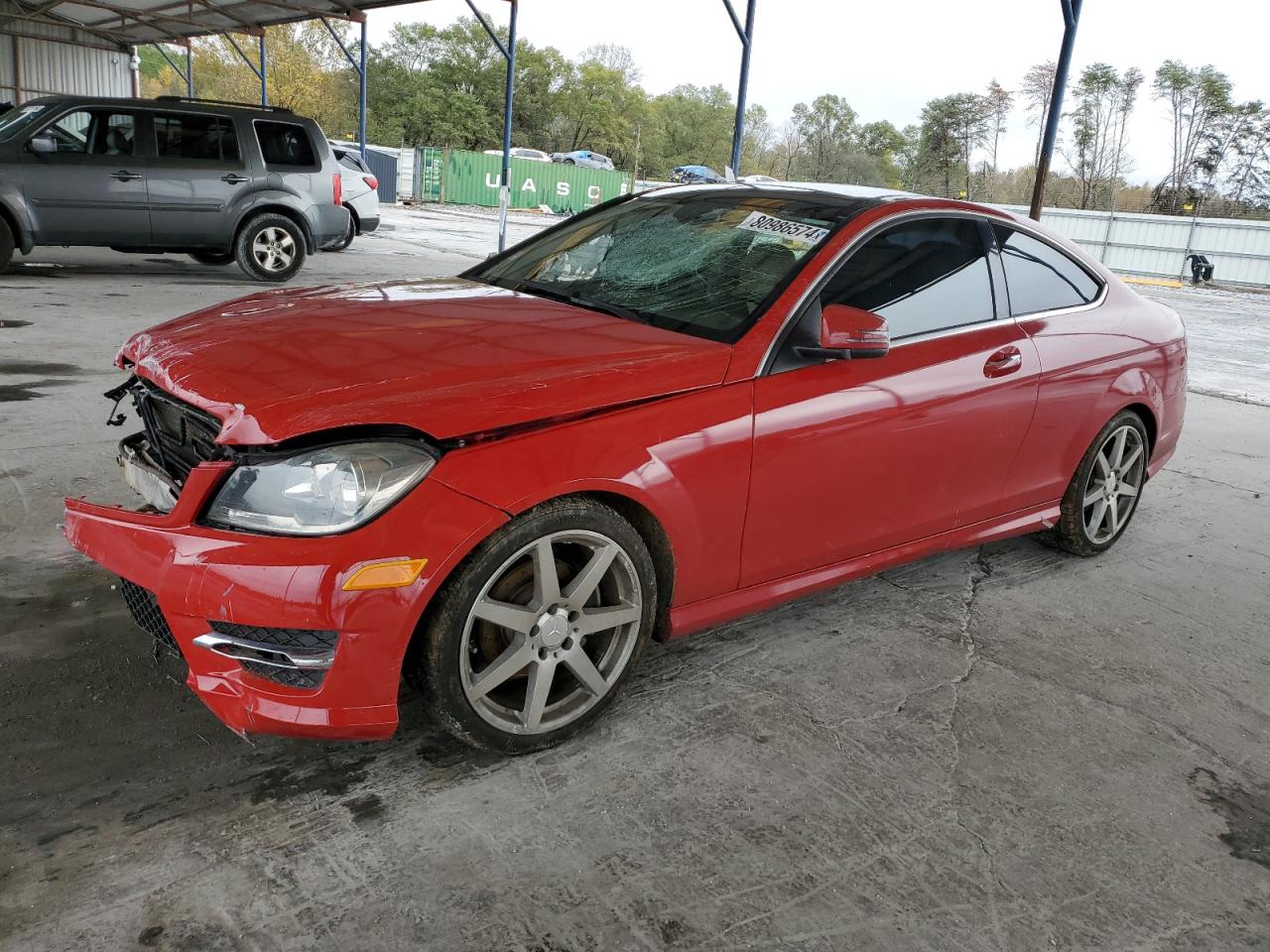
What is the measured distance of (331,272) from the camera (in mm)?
12086

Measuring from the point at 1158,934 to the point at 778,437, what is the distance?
4.88ft

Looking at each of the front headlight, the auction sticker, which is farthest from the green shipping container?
the front headlight

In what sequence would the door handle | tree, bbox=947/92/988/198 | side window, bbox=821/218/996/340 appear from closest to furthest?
1. side window, bbox=821/218/996/340
2. the door handle
3. tree, bbox=947/92/988/198

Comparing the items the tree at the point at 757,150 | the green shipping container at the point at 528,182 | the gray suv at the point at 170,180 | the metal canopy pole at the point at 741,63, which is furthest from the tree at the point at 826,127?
the gray suv at the point at 170,180

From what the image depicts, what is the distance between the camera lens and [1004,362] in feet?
11.4

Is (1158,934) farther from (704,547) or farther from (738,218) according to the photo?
(738,218)

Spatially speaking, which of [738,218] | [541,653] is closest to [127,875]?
[541,653]

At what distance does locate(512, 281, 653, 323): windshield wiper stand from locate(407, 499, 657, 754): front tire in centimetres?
79

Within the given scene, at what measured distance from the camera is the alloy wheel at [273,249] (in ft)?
35.7

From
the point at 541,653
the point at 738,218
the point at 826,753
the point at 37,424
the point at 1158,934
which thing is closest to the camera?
the point at 1158,934

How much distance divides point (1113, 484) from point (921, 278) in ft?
5.42

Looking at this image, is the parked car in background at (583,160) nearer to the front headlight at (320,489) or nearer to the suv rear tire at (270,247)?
the suv rear tire at (270,247)

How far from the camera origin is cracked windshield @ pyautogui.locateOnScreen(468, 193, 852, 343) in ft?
9.96

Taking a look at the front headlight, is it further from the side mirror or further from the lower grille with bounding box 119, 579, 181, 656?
the side mirror
